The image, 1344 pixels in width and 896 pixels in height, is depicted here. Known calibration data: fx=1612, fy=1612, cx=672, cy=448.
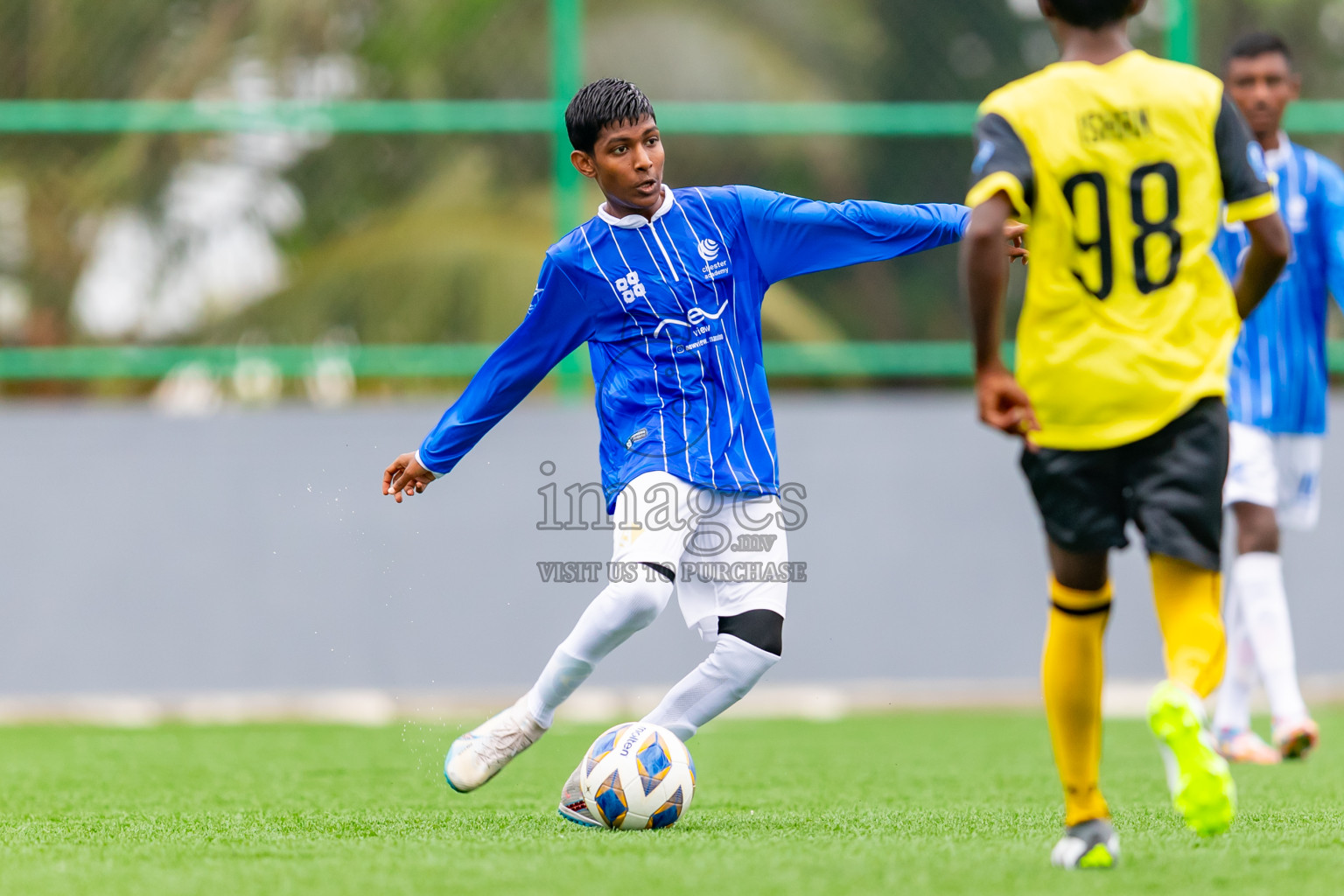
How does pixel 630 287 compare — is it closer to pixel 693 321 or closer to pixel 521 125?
pixel 693 321

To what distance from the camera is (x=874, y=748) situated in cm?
655

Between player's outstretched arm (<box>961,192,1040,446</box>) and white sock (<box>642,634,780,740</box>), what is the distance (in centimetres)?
139

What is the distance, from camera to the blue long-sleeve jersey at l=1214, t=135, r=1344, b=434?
597cm

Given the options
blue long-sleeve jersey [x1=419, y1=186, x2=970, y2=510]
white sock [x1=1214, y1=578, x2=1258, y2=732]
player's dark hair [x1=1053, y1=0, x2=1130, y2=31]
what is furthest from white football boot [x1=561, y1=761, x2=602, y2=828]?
white sock [x1=1214, y1=578, x2=1258, y2=732]

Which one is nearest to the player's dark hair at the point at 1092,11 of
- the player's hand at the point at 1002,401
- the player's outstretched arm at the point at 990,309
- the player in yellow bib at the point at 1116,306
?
the player in yellow bib at the point at 1116,306

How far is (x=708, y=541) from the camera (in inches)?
172

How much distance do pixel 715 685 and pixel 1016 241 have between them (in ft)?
4.76

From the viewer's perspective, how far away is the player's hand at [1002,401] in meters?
3.09

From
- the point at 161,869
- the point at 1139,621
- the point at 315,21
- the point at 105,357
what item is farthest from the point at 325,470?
the point at 161,869

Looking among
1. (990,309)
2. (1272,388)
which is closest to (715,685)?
(990,309)

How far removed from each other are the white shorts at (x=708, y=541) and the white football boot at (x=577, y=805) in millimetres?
561

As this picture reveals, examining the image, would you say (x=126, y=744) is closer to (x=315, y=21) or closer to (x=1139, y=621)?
(x=315, y=21)

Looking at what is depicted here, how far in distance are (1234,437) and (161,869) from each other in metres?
4.18

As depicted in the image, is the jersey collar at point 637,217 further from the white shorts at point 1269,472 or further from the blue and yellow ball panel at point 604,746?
the white shorts at point 1269,472
